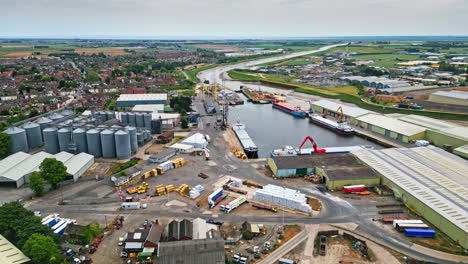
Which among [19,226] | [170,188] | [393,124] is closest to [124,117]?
[170,188]

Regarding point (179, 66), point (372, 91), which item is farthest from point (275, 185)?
point (179, 66)

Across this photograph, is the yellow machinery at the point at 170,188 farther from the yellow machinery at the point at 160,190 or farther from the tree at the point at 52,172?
the tree at the point at 52,172

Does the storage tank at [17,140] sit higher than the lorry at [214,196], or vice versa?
the storage tank at [17,140]

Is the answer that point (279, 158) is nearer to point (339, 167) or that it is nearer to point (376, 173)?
point (339, 167)

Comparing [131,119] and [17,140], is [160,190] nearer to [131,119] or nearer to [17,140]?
[17,140]

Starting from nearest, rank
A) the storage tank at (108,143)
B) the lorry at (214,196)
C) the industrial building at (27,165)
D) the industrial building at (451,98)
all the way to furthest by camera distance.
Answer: the lorry at (214,196) < the industrial building at (27,165) < the storage tank at (108,143) < the industrial building at (451,98)

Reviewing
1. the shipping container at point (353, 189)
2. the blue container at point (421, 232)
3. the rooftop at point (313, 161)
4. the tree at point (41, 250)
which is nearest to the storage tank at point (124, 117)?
the rooftop at point (313, 161)
